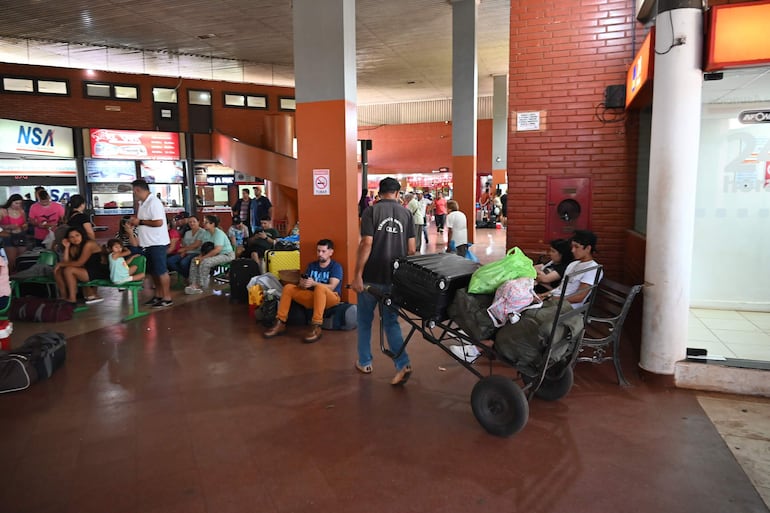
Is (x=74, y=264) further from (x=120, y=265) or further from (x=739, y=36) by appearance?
(x=739, y=36)

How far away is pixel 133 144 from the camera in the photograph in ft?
52.5

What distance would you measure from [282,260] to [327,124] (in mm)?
2122

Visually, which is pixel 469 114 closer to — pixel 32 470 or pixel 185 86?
pixel 185 86

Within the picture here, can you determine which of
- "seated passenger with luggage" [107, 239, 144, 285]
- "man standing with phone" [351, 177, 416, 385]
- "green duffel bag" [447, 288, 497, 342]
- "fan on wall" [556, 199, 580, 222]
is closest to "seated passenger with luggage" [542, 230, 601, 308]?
"green duffel bag" [447, 288, 497, 342]

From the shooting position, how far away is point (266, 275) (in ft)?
23.3

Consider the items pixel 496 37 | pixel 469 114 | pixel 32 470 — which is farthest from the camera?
pixel 496 37

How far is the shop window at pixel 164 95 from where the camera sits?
1652 cm

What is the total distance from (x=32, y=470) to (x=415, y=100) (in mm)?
26318

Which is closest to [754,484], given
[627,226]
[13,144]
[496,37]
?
[627,226]

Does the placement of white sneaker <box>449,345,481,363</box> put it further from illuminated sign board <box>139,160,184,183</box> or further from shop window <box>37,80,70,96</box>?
shop window <box>37,80,70,96</box>

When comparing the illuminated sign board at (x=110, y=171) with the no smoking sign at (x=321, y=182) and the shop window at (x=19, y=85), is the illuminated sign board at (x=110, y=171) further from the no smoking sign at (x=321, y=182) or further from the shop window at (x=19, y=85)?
the no smoking sign at (x=321, y=182)

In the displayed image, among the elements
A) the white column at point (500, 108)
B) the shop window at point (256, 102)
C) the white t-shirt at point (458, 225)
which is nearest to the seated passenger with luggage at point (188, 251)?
the white t-shirt at point (458, 225)

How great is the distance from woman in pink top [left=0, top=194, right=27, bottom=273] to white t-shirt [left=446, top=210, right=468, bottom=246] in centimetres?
762

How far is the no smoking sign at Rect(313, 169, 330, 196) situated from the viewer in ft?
22.0
